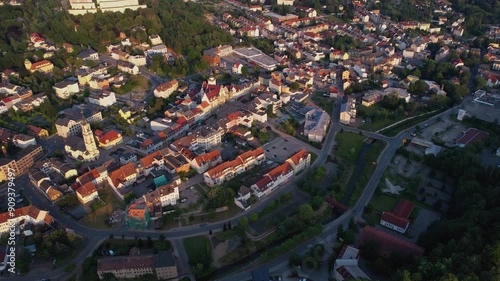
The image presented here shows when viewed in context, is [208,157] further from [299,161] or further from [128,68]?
[128,68]

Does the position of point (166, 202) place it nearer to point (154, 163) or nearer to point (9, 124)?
point (154, 163)

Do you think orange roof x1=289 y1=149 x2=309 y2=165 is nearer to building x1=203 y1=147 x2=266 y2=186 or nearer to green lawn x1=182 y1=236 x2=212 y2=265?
building x1=203 y1=147 x2=266 y2=186

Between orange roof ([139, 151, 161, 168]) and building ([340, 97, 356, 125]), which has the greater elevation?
orange roof ([139, 151, 161, 168])

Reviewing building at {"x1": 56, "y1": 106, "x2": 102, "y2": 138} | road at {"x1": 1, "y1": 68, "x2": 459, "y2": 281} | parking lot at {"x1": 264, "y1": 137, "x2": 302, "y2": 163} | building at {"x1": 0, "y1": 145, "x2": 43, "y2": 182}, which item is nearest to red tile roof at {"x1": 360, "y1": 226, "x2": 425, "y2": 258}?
road at {"x1": 1, "y1": 68, "x2": 459, "y2": 281}

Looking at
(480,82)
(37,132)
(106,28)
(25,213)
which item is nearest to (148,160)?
(25,213)

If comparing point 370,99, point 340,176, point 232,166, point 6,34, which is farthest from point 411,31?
point 6,34

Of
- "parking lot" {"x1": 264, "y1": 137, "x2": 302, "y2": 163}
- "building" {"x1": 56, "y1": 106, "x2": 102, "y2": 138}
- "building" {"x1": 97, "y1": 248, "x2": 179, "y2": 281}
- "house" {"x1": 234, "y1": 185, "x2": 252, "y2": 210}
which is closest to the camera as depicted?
"building" {"x1": 97, "y1": 248, "x2": 179, "y2": 281}

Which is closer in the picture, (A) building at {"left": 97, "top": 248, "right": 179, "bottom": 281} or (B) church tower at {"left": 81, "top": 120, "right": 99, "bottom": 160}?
(A) building at {"left": 97, "top": 248, "right": 179, "bottom": 281}

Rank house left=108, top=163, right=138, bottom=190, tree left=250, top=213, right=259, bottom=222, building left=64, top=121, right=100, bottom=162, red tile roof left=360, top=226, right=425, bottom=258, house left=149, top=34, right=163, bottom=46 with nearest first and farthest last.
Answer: red tile roof left=360, top=226, right=425, bottom=258 < tree left=250, top=213, right=259, bottom=222 < house left=108, top=163, right=138, bottom=190 < building left=64, top=121, right=100, bottom=162 < house left=149, top=34, right=163, bottom=46
